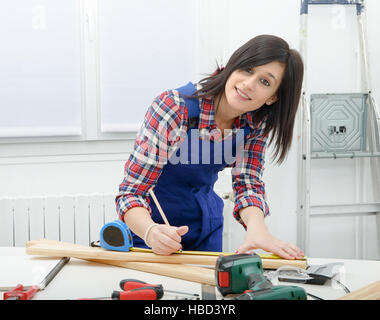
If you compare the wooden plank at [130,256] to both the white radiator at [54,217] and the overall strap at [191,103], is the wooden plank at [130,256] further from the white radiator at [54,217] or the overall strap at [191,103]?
the white radiator at [54,217]

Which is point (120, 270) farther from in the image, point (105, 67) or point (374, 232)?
point (374, 232)

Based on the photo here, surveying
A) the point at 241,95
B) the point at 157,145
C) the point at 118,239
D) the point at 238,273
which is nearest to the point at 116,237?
the point at 118,239

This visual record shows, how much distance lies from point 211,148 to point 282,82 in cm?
27

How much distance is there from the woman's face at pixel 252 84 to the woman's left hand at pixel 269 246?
1.14 ft

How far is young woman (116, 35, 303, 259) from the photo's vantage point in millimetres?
1186

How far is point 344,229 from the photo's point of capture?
2.57m

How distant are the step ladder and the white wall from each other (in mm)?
117

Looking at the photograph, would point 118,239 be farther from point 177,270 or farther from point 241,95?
point 241,95

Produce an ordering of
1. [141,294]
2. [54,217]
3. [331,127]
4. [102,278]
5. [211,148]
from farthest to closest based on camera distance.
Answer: [331,127]
[54,217]
[211,148]
[102,278]
[141,294]

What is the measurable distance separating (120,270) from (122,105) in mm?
1358

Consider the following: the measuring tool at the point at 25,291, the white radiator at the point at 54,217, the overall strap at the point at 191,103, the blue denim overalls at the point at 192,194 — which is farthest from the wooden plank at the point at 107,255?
the white radiator at the point at 54,217

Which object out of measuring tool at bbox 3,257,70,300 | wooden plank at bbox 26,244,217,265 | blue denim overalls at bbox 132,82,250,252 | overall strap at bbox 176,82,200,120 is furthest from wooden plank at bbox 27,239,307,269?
overall strap at bbox 176,82,200,120

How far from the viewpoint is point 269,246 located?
113 centimetres
